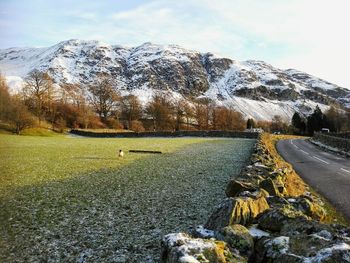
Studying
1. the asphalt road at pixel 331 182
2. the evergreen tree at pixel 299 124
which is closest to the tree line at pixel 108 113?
the evergreen tree at pixel 299 124

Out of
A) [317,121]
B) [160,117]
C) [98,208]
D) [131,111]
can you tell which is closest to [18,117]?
[160,117]

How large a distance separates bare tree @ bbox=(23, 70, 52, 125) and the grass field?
93355 millimetres

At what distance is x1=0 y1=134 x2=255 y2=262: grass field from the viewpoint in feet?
35.0

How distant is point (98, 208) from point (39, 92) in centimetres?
11066

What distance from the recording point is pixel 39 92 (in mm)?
116812

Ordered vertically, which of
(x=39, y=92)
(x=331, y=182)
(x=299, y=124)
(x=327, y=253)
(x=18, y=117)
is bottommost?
(x=331, y=182)

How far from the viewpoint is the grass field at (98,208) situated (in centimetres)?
1066

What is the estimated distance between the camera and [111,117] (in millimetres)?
144250

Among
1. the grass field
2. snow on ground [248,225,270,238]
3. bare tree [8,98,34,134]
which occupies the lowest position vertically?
the grass field

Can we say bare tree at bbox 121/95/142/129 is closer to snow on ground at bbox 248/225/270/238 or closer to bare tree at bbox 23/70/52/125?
bare tree at bbox 23/70/52/125

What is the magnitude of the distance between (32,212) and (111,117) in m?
132

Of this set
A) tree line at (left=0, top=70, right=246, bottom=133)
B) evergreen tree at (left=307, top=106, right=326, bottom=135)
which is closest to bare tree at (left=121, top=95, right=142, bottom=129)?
tree line at (left=0, top=70, right=246, bottom=133)

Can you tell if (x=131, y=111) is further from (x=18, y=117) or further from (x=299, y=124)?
(x=299, y=124)

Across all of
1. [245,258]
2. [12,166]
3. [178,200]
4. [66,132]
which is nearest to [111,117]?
[66,132]
